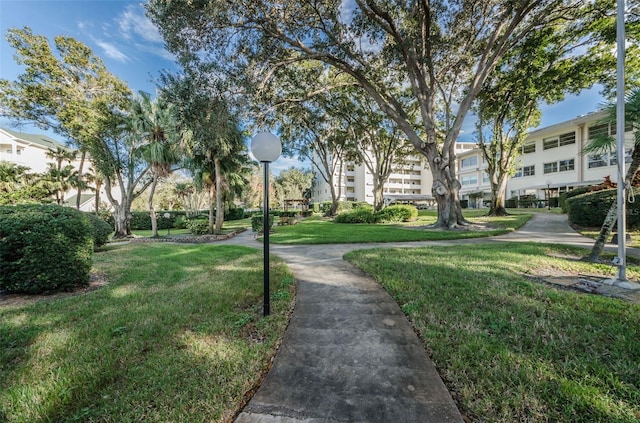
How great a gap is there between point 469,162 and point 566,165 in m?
13.1

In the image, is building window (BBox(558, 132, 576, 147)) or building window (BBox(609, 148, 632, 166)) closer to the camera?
building window (BBox(609, 148, 632, 166))

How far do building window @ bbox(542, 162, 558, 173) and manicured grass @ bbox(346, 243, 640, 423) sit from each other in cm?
2740

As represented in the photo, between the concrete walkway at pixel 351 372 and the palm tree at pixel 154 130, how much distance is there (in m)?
13.9

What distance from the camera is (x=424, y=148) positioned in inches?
464

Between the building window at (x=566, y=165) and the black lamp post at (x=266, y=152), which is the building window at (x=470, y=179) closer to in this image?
the building window at (x=566, y=165)

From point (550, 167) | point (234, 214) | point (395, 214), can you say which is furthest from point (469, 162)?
point (234, 214)

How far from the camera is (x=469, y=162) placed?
36.4 meters

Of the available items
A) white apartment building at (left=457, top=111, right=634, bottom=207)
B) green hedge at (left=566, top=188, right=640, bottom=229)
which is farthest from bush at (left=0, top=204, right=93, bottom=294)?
white apartment building at (left=457, top=111, right=634, bottom=207)

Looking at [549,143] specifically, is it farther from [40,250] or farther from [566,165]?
[40,250]

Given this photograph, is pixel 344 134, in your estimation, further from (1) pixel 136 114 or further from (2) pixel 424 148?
(1) pixel 136 114

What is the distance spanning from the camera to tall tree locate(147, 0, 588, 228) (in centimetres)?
829

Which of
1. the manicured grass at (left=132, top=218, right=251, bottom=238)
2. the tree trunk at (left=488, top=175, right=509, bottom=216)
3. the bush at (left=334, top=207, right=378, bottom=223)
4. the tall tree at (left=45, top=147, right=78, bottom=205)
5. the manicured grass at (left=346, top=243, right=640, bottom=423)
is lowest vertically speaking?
the manicured grass at (left=132, top=218, right=251, bottom=238)

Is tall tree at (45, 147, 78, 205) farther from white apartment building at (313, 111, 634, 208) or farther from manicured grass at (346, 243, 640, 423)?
manicured grass at (346, 243, 640, 423)

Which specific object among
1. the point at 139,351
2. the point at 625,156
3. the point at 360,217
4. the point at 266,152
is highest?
the point at 625,156
